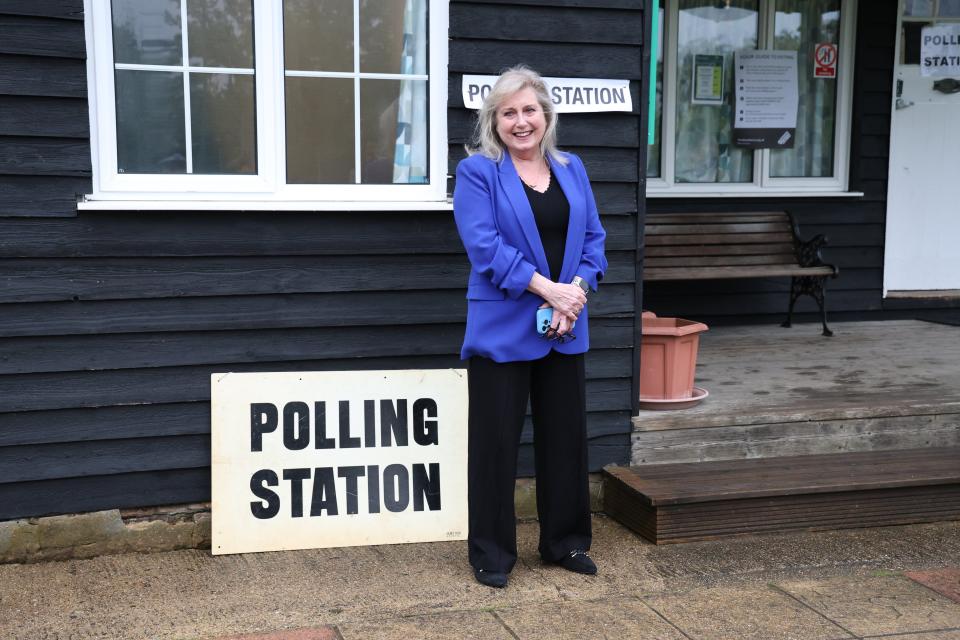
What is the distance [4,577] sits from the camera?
12.8 ft

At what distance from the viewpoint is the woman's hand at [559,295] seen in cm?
363

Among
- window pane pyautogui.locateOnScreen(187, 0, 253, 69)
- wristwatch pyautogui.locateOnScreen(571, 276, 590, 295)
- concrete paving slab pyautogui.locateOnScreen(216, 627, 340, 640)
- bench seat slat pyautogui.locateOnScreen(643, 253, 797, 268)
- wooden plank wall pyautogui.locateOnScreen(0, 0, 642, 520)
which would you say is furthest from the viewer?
bench seat slat pyautogui.locateOnScreen(643, 253, 797, 268)

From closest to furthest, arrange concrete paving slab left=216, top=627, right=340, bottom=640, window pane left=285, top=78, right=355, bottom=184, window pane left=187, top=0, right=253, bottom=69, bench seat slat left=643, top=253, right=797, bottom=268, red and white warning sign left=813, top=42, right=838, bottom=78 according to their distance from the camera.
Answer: concrete paving slab left=216, top=627, right=340, bottom=640 → window pane left=187, top=0, right=253, bottom=69 → window pane left=285, top=78, right=355, bottom=184 → bench seat slat left=643, top=253, right=797, bottom=268 → red and white warning sign left=813, top=42, right=838, bottom=78

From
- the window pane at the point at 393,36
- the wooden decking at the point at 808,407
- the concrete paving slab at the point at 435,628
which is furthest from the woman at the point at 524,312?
the wooden decking at the point at 808,407

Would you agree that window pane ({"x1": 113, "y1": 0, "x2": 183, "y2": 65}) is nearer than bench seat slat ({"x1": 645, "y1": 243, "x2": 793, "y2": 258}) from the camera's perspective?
Yes

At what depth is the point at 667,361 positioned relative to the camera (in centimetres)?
485

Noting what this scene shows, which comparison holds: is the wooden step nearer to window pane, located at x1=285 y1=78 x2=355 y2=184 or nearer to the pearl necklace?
the pearl necklace

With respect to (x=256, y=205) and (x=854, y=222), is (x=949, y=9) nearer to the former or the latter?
(x=854, y=222)

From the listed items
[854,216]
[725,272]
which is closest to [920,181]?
[854,216]

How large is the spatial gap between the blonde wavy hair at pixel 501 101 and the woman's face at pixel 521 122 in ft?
0.07

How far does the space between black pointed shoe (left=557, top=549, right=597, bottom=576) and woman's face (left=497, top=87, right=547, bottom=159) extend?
1486 mm

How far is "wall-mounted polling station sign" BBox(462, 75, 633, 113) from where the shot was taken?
4328mm

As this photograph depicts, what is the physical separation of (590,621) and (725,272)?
11.7 feet

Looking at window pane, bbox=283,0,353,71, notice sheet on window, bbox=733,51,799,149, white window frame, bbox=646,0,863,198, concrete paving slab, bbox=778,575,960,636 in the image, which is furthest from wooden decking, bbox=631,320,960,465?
window pane, bbox=283,0,353,71
